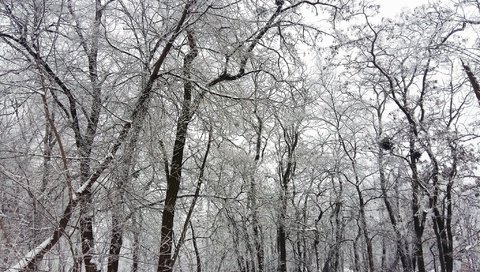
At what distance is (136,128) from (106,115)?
Answer: 692 mm

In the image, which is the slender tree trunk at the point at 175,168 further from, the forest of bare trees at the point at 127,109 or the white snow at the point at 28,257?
the white snow at the point at 28,257

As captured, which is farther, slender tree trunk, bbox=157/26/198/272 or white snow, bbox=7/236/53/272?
slender tree trunk, bbox=157/26/198/272

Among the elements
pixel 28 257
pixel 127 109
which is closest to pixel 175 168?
pixel 127 109

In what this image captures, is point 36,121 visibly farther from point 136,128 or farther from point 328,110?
point 328,110

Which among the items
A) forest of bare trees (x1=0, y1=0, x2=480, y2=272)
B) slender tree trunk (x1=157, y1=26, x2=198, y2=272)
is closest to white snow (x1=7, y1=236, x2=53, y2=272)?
forest of bare trees (x1=0, y1=0, x2=480, y2=272)

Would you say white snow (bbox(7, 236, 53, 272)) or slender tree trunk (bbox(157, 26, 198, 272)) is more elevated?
slender tree trunk (bbox(157, 26, 198, 272))

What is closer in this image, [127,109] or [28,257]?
[28,257]

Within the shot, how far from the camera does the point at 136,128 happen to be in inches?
239

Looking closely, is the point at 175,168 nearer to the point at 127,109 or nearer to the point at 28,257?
the point at 127,109

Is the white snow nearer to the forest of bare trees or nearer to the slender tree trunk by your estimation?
the forest of bare trees

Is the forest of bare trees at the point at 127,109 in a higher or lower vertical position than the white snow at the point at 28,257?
higher

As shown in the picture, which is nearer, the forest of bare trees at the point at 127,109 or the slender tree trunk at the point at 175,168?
the forest of bare trees at the point at 127,109

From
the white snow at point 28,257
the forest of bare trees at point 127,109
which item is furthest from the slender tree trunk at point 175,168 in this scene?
the white snow at point 28,257

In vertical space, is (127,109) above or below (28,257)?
above
